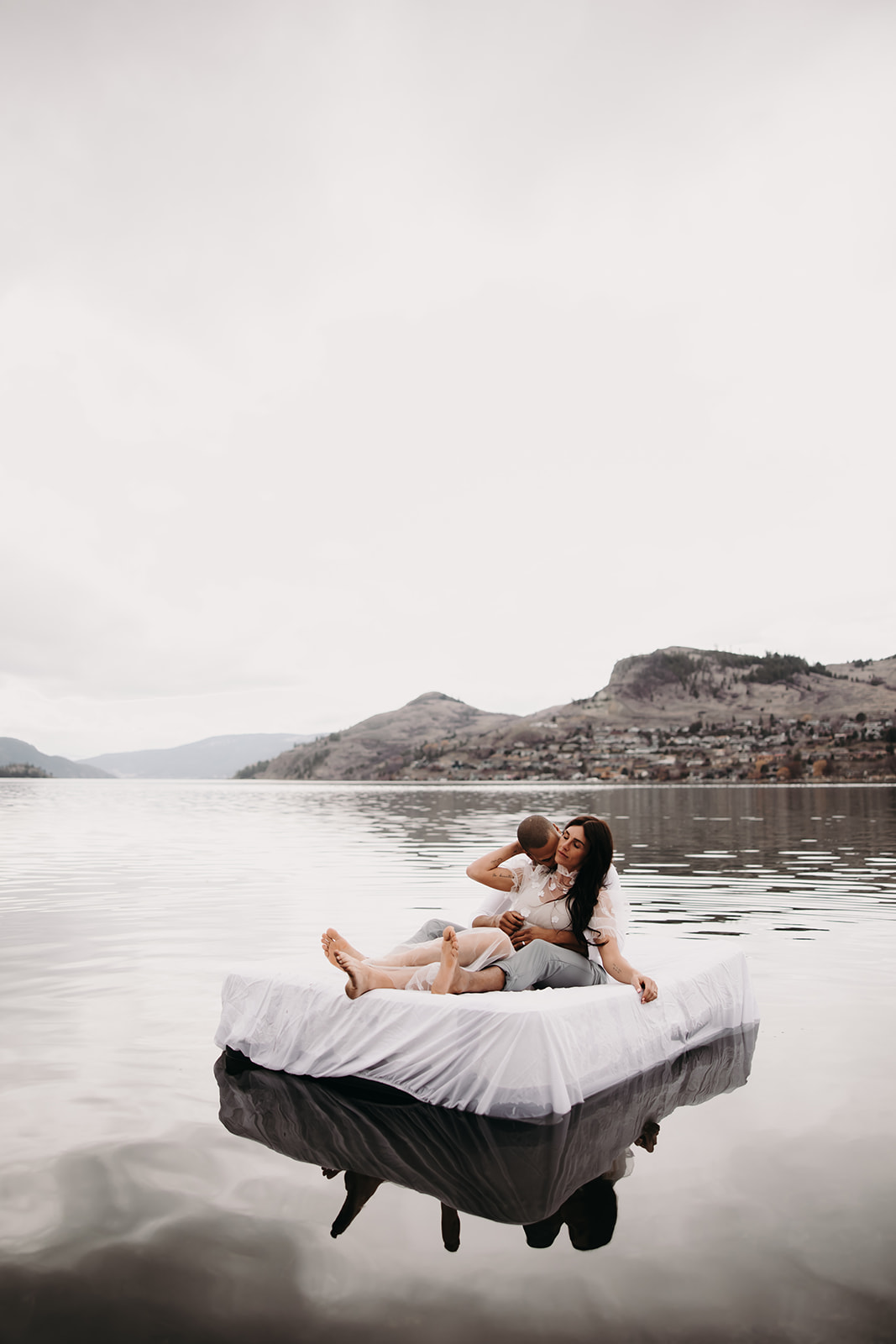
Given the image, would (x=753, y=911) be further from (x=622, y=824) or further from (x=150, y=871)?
(x=622, y=824)

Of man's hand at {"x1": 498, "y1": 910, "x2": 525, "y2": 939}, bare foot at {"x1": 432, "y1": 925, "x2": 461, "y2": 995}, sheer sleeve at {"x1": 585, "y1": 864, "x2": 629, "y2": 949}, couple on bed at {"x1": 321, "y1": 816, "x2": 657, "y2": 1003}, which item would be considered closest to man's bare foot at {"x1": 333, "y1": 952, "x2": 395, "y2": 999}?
couple on bed at {"x1": 321, "y1": 816, "x2": 657, "y2": 1003}

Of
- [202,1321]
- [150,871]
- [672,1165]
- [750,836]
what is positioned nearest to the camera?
[202,1321]

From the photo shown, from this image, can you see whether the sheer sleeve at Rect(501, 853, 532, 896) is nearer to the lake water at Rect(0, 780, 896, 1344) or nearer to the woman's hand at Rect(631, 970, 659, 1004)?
the woman's hand at Rect(631, 970, 659, 1004)

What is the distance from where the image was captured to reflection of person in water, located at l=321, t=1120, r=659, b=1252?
4277 millimetres

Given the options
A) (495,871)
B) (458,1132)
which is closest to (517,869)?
(495,871)

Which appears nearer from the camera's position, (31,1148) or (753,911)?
(31,1148)

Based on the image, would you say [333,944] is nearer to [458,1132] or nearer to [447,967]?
[447,967]

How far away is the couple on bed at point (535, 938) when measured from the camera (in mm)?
6418

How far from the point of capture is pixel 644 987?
6625 mm

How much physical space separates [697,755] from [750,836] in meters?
152

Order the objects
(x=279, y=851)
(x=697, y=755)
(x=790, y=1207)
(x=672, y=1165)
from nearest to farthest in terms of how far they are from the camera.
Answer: (x=790, y=1207) < (x=672, y=1165) < (x=279, y=851) < (x=697, y=755)

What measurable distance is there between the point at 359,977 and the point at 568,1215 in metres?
2.22

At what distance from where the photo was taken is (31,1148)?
5.28 metres

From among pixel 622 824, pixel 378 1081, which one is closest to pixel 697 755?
pixel 622 824
